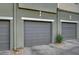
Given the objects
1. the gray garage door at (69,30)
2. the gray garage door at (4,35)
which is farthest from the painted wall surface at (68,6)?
the gray garage door at (4,35)

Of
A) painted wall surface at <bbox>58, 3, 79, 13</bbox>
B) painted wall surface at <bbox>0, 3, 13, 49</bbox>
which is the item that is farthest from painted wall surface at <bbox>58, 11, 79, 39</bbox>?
painted wall surface at <bbox>0, 3, 13, 49</bbox>

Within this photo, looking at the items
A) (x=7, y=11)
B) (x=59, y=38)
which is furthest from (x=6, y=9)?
(x=59, y=38)

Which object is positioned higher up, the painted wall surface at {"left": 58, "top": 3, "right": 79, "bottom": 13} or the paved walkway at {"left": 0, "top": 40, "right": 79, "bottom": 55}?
the painted wall surface at {"left": 58, "top": 3, "right": 79, "bottom": 13}

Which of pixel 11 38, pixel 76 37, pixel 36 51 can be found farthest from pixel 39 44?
pixel 76 37

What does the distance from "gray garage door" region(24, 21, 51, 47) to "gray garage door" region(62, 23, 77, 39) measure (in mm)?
387

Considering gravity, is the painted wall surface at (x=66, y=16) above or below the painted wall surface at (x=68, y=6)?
below

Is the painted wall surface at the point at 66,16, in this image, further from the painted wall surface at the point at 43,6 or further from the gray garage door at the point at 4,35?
the gray garage door at the point at 4,35

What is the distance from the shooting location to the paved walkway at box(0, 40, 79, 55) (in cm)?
346

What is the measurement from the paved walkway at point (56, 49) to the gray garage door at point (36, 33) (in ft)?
0.42

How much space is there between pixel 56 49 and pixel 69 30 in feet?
1.99

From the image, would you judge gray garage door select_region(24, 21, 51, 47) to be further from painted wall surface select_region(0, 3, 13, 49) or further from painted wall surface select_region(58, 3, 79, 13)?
painted wall surface select_region(58, 3, 79, 13)

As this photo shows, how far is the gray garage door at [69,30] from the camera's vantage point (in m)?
3.56

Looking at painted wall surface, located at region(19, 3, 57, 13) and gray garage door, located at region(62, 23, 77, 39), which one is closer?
painted wall surface, located at region(19, 3, 57, 13)
